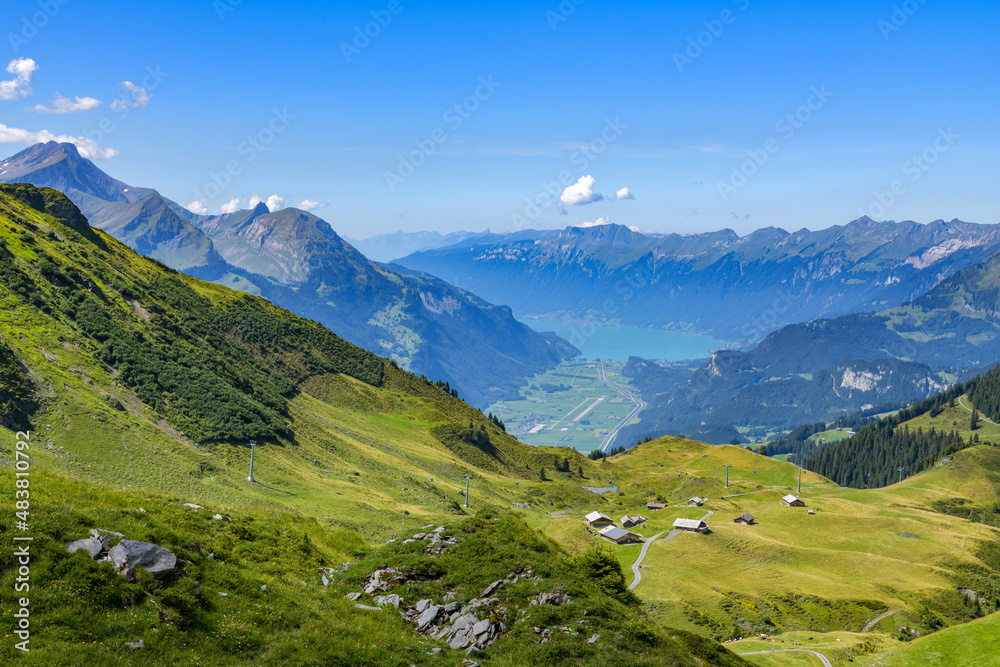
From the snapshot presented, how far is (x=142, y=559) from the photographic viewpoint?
21875 millimetres

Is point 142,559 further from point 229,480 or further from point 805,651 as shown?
point 805,651

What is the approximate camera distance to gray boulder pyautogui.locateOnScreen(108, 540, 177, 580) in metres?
21.2

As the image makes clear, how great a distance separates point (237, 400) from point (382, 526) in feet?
152

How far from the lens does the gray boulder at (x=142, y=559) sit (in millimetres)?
21234

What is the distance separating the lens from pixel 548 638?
85.6ft

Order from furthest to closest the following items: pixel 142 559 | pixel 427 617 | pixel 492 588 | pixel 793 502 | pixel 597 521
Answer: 1. pixel 793 502
2. pixel 597 521
3. pixel 492 588
4. pixel 427 617
5. pixel 142 559

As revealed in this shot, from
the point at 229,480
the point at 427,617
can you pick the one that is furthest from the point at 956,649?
→ the point at 229,480

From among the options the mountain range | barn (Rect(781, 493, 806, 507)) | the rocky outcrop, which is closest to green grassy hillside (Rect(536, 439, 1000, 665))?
the mountain range

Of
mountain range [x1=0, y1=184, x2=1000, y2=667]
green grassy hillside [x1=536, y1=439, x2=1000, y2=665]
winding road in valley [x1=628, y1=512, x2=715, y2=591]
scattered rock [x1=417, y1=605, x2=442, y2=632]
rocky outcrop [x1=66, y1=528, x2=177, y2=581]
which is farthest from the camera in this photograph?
winding road in valley [x1=628, y1=512, x2=715, y2=591]

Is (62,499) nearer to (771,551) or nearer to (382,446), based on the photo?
(771,551)

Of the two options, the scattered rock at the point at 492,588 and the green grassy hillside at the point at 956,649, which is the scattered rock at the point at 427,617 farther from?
the green grassy hillside at the point at 956,649

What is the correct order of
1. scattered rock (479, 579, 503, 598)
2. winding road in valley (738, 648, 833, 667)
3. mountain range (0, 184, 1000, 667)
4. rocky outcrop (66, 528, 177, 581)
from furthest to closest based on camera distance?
winding road in valley (738, 648, 833, 667) → scattered rock (479, 579, 503, 598) → mountain range (0, 184, 1000, 667) → rocky outcrop (66, 528, 177, 581)

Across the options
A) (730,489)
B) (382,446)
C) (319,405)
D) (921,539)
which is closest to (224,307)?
(319,405)

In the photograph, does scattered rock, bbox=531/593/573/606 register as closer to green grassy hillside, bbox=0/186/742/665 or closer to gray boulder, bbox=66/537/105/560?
green grassy hillside, bbox=0/186/742/665
